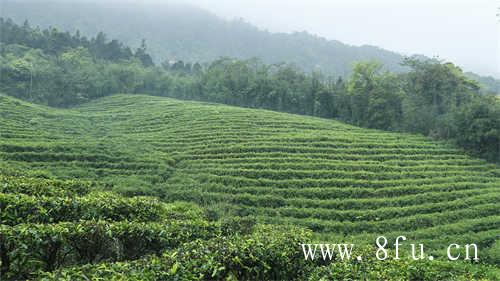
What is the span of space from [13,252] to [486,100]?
36839 millimetres

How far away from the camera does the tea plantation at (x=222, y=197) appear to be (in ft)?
22.8

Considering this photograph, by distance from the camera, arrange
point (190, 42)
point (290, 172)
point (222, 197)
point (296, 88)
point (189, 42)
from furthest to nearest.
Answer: point (190, 42) < point (189, 42) < point (296, 88) < point (290, 172) < point (222, 197)

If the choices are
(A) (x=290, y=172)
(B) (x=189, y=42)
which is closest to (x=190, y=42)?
(B) (x=189, y=42)

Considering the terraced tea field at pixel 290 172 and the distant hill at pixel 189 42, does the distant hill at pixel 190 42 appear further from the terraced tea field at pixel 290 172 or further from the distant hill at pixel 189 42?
the terraced tea field at pixel 290 172

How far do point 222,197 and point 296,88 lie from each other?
40564 millimetres

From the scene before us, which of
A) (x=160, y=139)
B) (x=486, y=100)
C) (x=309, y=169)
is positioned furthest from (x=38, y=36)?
(x=486, y=100)

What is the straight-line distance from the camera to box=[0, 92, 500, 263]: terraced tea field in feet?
55.6

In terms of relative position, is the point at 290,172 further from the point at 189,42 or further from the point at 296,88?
the point at 189,42

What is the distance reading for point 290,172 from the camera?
21891mm

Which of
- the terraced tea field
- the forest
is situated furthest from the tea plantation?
the forest

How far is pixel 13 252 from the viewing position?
6820 millimetres

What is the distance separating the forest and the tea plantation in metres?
4.04

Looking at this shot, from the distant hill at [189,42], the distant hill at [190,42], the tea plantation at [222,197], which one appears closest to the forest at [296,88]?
the tea plantation at [222,197]

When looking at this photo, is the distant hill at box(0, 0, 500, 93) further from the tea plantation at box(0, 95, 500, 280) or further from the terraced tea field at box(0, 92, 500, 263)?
the terraced tea field at box(0, 92, 500, 263)
